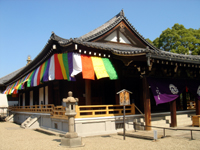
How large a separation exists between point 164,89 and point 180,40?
2400 cm

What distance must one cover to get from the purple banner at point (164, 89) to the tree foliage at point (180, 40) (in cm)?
2100

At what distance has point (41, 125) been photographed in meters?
16.6

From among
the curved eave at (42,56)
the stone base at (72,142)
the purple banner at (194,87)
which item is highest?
the curved eave at (42,56)

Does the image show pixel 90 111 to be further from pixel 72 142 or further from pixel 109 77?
pixel 72 142

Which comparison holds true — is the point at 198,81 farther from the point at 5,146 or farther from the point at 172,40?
the point at 172,40

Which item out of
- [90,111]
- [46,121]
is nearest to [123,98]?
[90,111]

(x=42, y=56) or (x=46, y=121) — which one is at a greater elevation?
(x=42, y=56)

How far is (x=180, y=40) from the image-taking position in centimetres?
3428

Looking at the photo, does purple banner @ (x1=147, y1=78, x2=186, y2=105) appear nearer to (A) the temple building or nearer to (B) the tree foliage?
(A) the temple building

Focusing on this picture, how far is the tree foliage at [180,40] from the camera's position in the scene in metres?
33.2

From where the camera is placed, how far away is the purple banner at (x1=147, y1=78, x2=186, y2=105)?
41.1ft

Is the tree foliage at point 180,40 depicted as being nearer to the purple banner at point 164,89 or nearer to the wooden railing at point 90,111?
the purple banner at point 164,89

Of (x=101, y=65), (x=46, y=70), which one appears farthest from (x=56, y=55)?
(x=101, y=65)

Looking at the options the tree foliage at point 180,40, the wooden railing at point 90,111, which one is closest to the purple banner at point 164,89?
the wooden railing at point 90,111
